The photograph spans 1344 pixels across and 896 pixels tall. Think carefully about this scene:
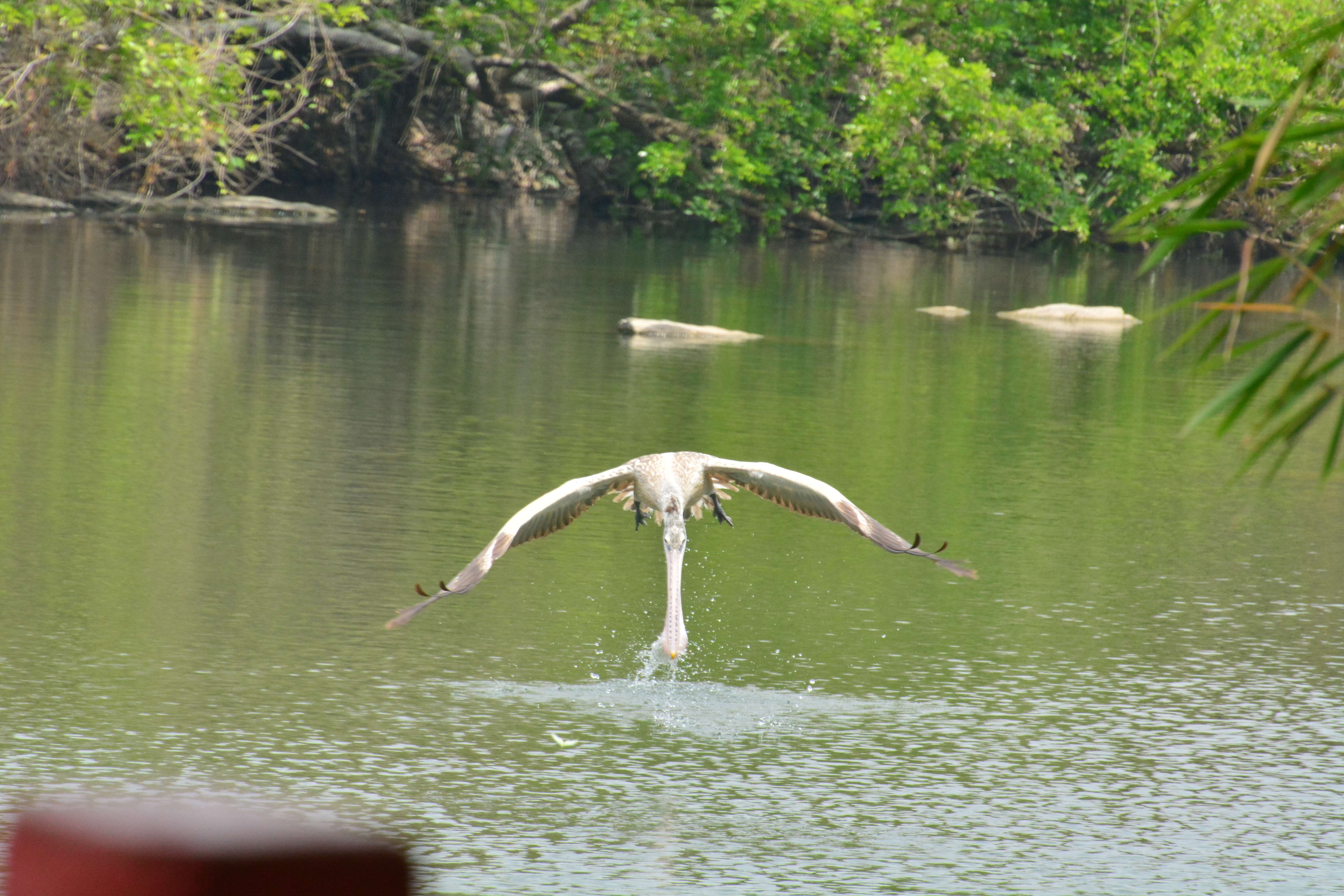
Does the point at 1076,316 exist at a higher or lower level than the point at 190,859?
lower

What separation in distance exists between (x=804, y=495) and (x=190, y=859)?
6786mm

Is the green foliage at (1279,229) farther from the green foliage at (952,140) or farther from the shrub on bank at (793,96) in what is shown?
the green foliage at (952,140)

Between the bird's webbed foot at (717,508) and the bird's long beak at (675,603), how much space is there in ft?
1.82

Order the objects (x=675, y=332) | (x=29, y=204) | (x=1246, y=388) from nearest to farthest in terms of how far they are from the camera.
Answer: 1. (x=1246, y=388)
2. (x=675, y=332)
3. (x=29, y=204)

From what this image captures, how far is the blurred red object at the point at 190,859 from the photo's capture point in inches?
31.4

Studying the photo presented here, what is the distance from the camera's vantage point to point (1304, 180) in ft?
10.7

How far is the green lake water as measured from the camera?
18.7ft

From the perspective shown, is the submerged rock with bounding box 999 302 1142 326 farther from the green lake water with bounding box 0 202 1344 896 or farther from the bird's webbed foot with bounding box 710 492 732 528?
the bird's webbed foot with bounding box 710 492 732 528

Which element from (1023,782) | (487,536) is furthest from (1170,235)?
(487,536)

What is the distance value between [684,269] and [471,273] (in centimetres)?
416

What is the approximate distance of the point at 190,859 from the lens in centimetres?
80

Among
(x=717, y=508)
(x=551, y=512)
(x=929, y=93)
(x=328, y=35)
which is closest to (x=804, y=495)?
(x=717, y=508)

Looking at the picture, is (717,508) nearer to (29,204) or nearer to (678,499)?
(678,499)

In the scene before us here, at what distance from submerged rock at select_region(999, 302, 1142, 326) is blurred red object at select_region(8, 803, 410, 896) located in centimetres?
2336
